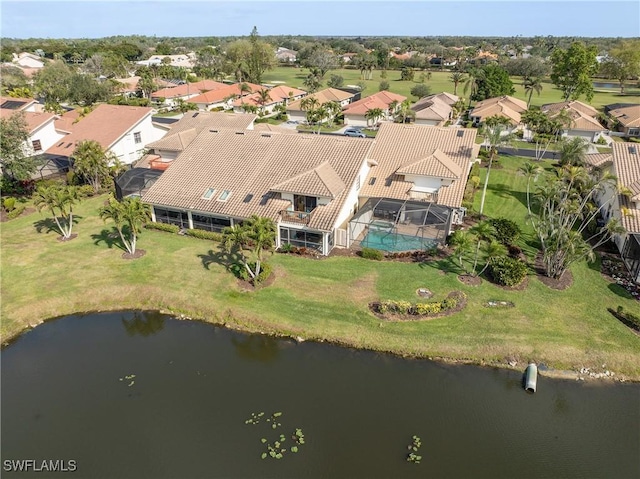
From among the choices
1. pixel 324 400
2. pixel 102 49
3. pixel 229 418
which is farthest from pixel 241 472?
pixel 102 49

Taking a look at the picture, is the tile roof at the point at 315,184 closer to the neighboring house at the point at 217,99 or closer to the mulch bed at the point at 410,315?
the mulch bed at the point at 410,315

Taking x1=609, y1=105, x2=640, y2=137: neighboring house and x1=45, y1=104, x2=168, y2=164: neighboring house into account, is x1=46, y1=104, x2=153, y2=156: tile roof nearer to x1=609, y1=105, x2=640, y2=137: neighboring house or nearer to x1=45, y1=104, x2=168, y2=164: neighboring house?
x1=45, y1=104, x2=168, y2=164: neighboring house

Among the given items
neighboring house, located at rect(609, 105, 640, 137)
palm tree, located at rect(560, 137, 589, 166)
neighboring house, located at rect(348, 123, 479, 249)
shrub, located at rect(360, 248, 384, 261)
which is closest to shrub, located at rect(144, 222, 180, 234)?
neighboring house, located at rect(348, 123, 479, 249)

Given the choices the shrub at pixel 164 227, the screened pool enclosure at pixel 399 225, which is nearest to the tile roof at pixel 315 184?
the screened pool enclosure at pixel 399 225

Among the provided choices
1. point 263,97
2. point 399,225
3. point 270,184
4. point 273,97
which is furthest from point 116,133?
point 273,97

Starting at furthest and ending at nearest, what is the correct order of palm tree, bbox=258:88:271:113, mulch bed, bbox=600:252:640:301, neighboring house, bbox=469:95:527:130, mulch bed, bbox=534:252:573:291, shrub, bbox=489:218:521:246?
palm tree, bbox=258:88:271:113 → neighboring house, bbox=469:95:527:130 → shrub, bbox=489:218:521:246 → mulch bed, bbox=534:252:573:291 → mulch bed, bbox=600:252:640:301

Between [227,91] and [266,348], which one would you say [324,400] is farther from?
[227,91]

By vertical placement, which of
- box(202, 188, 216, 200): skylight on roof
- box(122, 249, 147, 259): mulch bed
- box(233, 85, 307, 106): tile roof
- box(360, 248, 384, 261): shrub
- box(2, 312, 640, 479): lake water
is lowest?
box(2, 312, 640, 479): lake water
